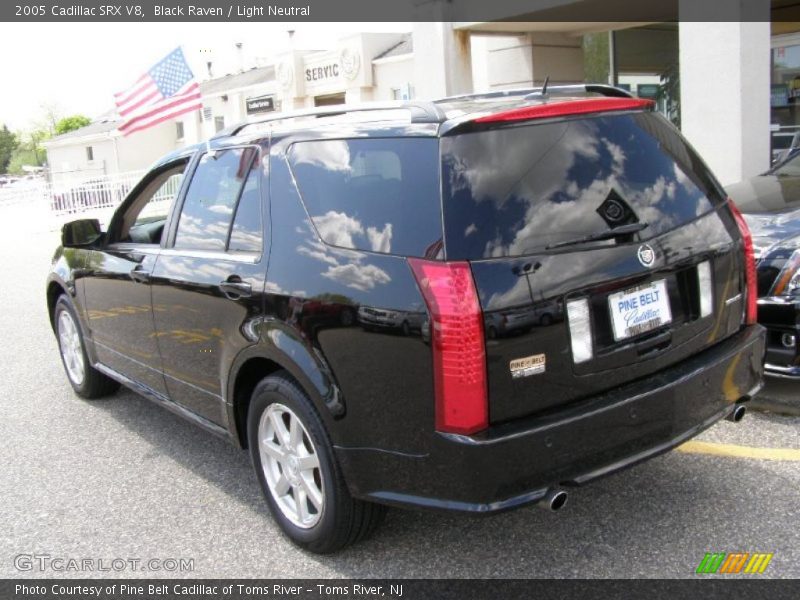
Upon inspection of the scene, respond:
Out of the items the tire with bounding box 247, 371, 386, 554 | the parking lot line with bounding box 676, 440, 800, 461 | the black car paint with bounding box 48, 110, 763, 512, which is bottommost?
the parking lot line with bounding box 676, 440, 800, 461

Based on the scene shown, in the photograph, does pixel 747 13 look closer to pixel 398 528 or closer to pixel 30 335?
pixel 398 528

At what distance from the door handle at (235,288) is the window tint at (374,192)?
483 millimetres

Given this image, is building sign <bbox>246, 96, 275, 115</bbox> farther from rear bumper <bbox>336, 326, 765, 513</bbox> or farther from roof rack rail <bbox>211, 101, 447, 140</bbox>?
rear bumper <bbox>336, 326, 765, 513</bbox>

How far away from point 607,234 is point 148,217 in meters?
3.60

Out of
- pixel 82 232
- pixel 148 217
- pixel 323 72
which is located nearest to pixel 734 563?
pixel 148 217

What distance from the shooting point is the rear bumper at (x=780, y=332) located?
4.40 m

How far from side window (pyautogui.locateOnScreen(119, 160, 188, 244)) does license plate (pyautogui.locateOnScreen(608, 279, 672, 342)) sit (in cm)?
273

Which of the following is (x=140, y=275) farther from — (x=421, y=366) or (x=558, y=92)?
(x=558, y=92)

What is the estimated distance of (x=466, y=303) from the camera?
264cm

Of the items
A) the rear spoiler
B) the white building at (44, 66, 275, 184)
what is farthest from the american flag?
the white building at (44, 66, 275, 184)

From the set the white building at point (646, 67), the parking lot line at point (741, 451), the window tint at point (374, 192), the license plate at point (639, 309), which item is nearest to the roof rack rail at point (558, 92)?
Result: the window tint at point (374, 192)

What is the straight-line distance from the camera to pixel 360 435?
2975 millimetres

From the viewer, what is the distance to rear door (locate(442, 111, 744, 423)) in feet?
8.94

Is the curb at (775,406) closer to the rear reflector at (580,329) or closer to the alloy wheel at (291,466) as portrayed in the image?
the rear reflector at (580,329)
